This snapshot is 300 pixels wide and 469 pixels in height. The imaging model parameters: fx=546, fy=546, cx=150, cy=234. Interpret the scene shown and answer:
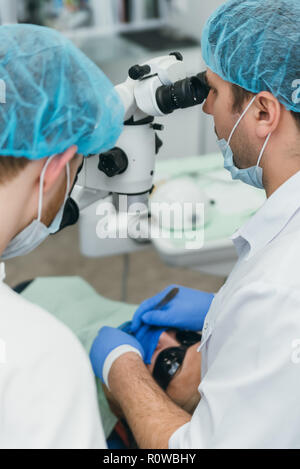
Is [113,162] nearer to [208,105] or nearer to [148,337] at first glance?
[208,105]

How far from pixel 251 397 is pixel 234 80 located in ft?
1.88

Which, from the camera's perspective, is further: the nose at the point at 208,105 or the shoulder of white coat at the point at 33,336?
Answer: the nose at the point at 208,105

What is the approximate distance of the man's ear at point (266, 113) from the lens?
3.22ft

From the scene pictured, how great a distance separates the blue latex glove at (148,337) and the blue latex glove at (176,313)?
14mm

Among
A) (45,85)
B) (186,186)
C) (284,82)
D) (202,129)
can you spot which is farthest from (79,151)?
(202,129)

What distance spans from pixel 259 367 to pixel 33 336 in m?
0.35

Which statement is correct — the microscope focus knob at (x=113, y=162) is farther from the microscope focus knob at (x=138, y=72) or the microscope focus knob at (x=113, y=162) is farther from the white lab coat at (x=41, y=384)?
the white lab coat at (x=41, y=384)

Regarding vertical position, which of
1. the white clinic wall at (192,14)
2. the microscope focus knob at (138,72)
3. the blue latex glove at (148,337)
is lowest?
the blue latex glove at (148,337)

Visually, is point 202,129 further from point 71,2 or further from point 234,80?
point 234,80

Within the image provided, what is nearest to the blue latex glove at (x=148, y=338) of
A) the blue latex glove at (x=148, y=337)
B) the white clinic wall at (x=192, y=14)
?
the blue latex glove at (x=148, y=337)

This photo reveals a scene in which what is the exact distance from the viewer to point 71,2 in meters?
3.06
